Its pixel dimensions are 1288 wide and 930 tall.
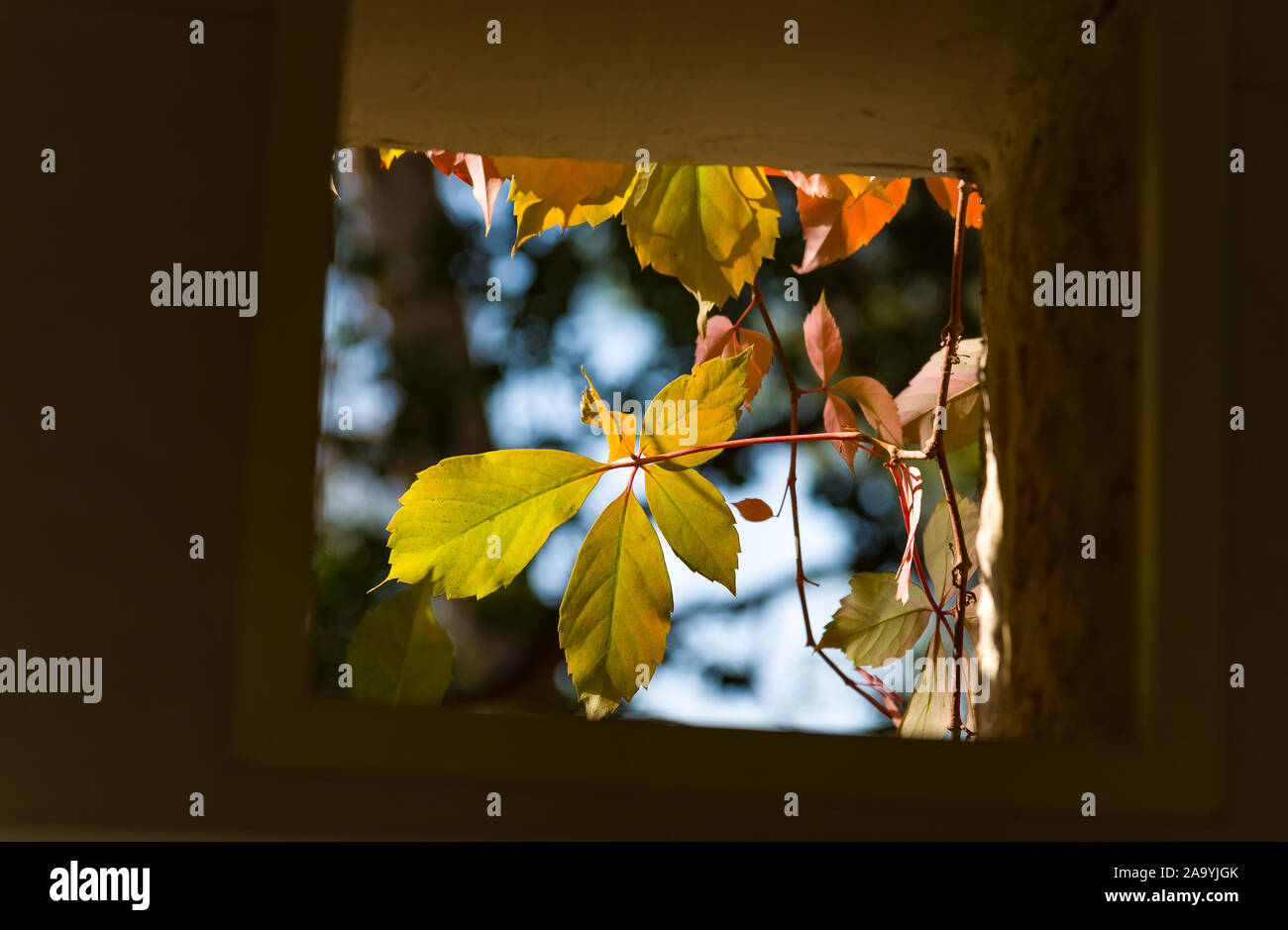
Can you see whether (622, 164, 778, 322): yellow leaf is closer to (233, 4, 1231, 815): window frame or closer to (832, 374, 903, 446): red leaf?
(832, 374, 903, 446): red leaf

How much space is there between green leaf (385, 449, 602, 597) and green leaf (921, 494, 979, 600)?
238 mm

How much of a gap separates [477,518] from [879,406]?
272 millimetres

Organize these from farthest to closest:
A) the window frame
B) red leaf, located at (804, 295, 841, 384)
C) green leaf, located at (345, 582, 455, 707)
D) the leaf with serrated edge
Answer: red leaf, located at (804, 295, 841, 384)
the leaf with serrated edge
green leaf, located at (345, 582, 455, 707)
the window frame

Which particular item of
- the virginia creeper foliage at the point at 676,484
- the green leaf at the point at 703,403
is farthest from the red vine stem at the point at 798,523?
the green leaf at the point at 703,403

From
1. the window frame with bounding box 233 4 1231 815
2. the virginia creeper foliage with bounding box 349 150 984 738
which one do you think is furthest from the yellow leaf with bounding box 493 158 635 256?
the window frame with bounding box 233 4 1231 815

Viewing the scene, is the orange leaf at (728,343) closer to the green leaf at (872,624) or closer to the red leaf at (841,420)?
the red leaf at (841,420)

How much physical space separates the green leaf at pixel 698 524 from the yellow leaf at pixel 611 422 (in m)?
0.03

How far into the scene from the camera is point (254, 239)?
0.28 m

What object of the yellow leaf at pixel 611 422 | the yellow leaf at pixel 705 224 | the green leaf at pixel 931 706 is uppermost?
the yellow leaf at pixel 705 224

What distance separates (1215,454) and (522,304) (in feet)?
8.97

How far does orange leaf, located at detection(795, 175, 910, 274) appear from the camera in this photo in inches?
21.8

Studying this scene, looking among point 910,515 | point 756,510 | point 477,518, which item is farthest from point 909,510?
point 477,518

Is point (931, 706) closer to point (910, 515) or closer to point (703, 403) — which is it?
point (910, 515)

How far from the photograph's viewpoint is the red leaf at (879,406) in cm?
56
